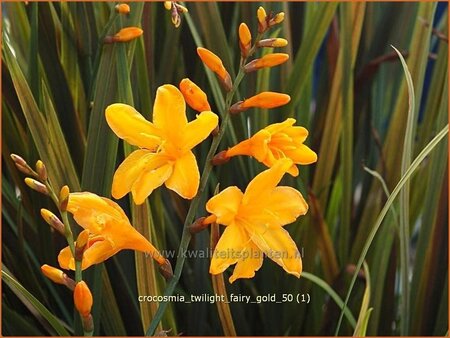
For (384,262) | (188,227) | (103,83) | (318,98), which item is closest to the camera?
(188,227)

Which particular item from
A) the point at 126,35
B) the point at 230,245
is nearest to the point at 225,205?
the point at 230,245

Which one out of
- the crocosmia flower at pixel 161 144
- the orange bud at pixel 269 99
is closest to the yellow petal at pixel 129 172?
the crocosmia flower at pixel 161 144

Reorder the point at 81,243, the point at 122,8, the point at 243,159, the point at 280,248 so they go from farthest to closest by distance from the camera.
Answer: the point at 243,159, the point at 122,8, the point at 280,248, the point at 81,243

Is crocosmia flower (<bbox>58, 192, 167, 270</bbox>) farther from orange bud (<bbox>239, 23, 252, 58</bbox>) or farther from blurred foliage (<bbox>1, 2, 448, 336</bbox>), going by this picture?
orange bud (<bbox>239, 23, 252, 58</bbox>)

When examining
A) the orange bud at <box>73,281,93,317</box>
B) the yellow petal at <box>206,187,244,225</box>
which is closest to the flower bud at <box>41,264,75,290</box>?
the orange bud at <box>73,281,93,317</box>

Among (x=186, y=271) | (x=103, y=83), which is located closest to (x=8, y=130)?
(x=103, y=83)

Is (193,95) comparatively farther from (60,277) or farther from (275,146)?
(60,277)

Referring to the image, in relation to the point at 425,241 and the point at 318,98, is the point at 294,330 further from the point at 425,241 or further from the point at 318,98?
the point at 318,98

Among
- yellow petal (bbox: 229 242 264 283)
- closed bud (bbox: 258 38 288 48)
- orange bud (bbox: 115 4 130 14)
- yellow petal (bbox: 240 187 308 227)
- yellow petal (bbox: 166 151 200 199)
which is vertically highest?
closed bud (bbox: 258 38 288 48)
